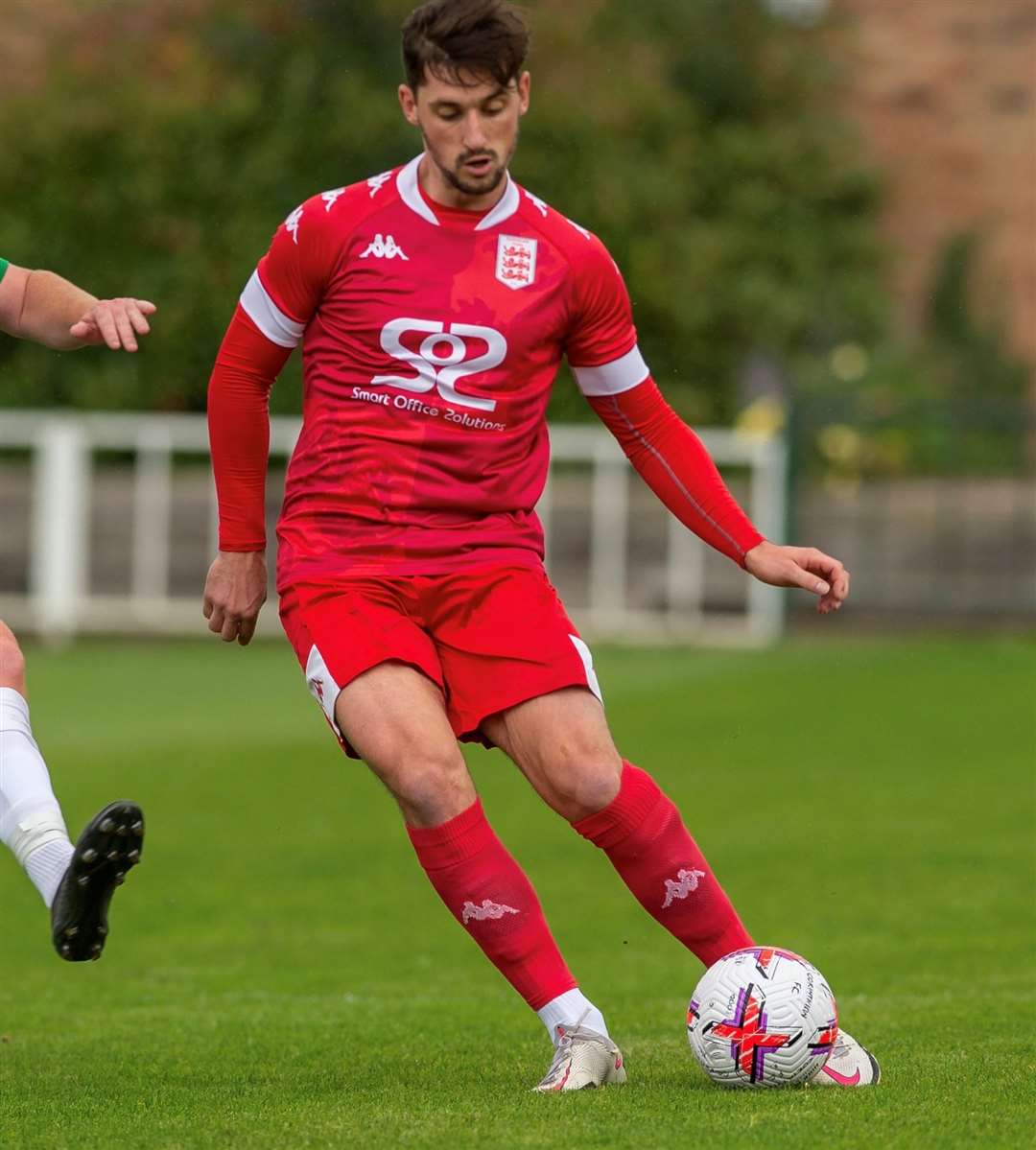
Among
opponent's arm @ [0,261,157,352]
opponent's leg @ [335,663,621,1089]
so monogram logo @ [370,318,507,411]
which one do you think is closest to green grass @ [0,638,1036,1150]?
opponent's leg @ [335,663,621,1089]

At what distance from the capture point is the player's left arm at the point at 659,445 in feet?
17.0

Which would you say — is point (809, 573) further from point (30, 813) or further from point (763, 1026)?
point (30, 813)

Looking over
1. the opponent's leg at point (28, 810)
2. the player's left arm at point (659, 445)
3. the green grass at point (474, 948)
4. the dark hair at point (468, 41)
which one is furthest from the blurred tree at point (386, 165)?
the opponent's leg at point (28, 810)

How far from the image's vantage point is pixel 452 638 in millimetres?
5047

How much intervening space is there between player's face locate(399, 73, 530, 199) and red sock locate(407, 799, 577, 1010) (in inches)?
54.3

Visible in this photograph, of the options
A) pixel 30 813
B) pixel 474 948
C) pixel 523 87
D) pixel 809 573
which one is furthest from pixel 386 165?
pixel 30 813

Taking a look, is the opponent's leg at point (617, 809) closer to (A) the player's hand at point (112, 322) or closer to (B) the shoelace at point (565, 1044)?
(B) the shoelace at point (565, 1044)

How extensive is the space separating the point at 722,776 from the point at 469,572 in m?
7.97

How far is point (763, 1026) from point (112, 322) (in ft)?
6.70

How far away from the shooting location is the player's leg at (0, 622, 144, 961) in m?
4.46

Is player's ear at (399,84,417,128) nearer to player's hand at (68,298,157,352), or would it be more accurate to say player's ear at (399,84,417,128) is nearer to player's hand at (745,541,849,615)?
player's hand at (68,298,157,352)

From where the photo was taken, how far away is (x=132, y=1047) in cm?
573

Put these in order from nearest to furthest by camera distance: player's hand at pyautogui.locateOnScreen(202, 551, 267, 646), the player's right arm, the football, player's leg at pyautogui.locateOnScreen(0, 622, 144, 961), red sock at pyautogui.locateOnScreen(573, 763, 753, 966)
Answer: player's leg at pyautogui.locateOnScreen(0, 622, 144, 961) → the football → red sock at pyautogui.locateOnScreen(573, 763, 753, 966) → the player's right arm → player's hand at pyautogui.locateOnScreen(202, 551, 267, 646)

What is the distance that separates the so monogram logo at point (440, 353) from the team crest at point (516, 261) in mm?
131
